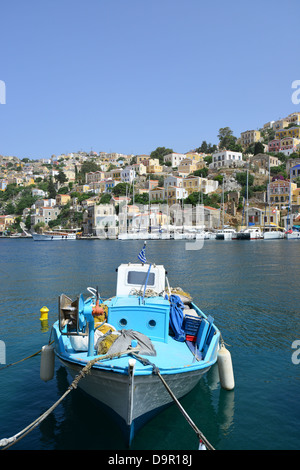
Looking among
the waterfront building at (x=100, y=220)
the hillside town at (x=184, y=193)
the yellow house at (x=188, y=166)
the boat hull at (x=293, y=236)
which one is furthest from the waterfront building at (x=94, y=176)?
the boat hull at (x=293, y=236)

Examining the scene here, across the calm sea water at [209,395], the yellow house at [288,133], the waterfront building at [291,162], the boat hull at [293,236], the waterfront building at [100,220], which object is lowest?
the calm sea water at [209,395]

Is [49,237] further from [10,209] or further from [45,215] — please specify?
[10,209]

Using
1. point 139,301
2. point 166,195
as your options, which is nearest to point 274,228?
point 166,195

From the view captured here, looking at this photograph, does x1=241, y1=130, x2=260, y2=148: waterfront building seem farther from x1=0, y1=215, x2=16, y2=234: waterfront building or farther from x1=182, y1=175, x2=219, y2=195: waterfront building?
x1=0, y1=215, x2=16, y2=234: waterfront building

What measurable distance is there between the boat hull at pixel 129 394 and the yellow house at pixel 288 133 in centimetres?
14174

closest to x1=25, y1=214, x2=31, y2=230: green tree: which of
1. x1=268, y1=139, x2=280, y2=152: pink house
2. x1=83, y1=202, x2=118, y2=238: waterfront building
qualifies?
x1=83, y1=202, x2=118, y2=238: waterfront building

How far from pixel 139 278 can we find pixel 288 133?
461ft

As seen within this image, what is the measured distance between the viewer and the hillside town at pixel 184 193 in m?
95.8

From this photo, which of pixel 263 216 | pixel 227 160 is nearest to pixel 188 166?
pixel 227 160

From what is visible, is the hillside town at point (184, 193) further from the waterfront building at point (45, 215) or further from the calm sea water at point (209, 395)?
the calm sea water at point (209, 395)

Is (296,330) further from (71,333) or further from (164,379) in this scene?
(71,333)

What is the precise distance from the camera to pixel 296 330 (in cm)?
1437

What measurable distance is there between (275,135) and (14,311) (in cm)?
14174

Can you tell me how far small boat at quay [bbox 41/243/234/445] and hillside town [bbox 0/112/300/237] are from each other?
262 feet
